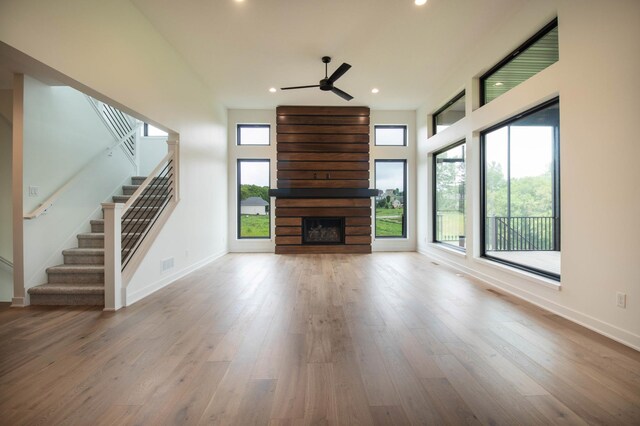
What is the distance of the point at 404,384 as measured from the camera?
5.64 feet

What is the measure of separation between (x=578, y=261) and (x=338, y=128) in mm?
5248

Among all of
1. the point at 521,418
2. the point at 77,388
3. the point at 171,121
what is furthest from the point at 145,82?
the point at 521,418

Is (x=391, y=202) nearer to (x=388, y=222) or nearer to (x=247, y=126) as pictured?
(x=388, y=222)

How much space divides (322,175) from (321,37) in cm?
328

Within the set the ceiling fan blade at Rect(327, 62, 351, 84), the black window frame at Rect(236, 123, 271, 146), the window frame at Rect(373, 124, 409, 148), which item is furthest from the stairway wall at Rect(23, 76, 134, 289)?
the window frame at Rect(373, 124, 409, 148)

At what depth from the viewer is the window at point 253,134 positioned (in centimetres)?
711

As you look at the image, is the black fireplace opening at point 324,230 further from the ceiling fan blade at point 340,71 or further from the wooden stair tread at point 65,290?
the wooden stair tread at point 65,290

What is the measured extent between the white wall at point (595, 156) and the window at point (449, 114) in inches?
64.4

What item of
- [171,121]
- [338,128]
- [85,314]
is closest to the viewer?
[85,314]

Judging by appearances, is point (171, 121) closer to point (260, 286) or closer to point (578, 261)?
point (260, 286)

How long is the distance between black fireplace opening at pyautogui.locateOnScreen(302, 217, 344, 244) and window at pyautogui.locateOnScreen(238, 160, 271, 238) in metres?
1.04

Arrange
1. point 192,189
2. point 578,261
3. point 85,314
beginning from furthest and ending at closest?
1. point 192,189
2. point 85,314
3. point 578,261

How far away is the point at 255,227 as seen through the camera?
7121 millimetres

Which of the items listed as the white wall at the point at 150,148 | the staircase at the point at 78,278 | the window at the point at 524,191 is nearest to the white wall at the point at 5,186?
the staircase at the point at 78,278
